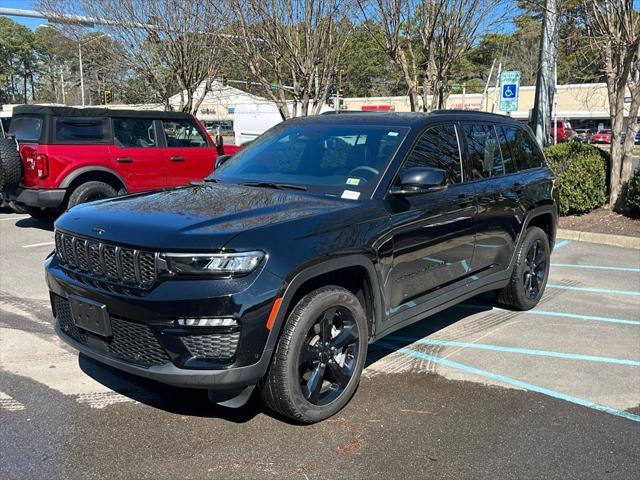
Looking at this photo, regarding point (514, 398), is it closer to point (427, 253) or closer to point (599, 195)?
point (427, 253)

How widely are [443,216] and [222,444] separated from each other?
2.22 m

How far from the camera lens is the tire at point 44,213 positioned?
9812 mm

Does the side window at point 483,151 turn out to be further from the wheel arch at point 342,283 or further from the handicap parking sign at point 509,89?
the handicap parking sign at point 509,89

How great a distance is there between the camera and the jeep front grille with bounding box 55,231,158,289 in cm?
316

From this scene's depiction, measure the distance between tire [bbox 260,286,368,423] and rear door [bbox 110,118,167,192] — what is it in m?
7.06

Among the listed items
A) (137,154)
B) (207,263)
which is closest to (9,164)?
(137,154)

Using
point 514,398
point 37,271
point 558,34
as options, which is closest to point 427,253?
point 514,398

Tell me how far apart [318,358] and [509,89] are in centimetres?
1130

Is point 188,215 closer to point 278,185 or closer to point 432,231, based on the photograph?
point 278,185

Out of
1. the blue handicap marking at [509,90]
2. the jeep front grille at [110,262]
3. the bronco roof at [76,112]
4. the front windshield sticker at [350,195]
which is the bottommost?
the jeep front grille at [110,262]

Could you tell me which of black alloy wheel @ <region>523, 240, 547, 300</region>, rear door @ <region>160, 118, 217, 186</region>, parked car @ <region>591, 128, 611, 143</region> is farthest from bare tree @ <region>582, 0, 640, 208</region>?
parked car @ <region>591, 128, 611, 143</region>

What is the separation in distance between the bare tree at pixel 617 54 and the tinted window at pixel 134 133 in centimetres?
744

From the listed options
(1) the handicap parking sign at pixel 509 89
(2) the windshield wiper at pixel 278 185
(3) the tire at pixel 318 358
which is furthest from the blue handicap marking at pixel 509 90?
(3) the tire at pixel 318 358

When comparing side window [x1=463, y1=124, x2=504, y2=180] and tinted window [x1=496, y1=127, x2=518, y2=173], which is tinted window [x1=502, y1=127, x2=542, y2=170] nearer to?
tinted window [x1=496, y1=127, x2=518, y2=173]
